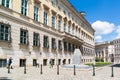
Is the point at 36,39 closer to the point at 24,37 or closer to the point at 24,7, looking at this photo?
the point at 24,37

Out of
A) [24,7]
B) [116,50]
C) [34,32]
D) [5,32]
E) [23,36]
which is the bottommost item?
[23,36]

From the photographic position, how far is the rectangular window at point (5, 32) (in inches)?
886

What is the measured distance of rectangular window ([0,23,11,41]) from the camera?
22.5 m

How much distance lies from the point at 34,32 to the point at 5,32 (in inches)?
282

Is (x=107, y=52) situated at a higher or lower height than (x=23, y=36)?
lower

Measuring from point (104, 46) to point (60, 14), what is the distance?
92.4m

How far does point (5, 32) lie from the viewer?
23203mm

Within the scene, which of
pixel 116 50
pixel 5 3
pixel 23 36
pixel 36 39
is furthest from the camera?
pixel 116 50

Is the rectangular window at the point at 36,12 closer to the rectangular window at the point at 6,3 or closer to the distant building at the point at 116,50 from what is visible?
the rectangular window at the point at 6,3

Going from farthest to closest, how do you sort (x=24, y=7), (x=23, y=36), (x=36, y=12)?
(x=36, y=12), (x=24, y=7), (x=23, y=36)

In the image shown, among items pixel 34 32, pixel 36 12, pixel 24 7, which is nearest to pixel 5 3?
pixel 24 7

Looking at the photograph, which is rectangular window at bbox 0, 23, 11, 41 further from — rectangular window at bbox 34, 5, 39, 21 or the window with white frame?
rectangular window at bbox 34, 5, 39, 21

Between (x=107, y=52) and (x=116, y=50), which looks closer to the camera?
(x=116, y=50)

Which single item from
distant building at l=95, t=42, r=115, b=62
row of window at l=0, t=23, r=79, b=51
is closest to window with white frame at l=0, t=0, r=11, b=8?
row of window at l=0, t=23, r=79, b=51
